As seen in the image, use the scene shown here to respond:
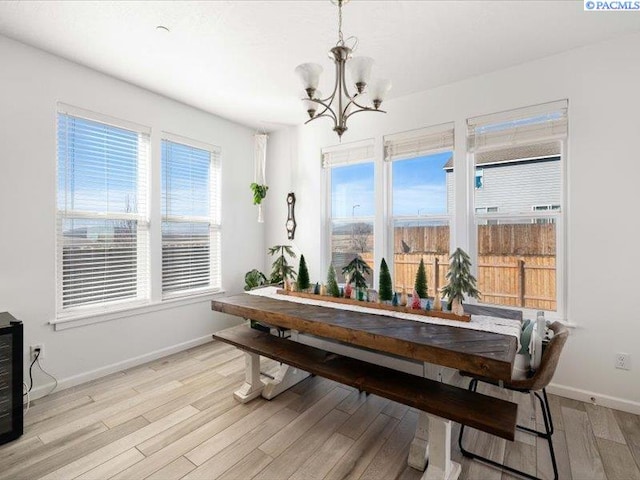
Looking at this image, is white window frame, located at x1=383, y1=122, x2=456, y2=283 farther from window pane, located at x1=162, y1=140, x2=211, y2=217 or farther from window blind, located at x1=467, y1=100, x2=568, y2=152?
window pane, located at x1=162, y1=140, x2=211, y2=217

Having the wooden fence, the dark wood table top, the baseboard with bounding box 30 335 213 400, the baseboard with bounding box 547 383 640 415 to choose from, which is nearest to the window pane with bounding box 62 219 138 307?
the baseboard with bounding box 30 335 213 400

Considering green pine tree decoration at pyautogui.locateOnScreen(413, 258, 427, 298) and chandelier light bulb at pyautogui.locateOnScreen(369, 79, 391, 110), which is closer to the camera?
chandelier light bulb at pyautogui.locateOnScreen(369, 79, 391, 110)

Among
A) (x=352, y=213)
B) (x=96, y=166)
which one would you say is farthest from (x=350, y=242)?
(x=96, y=166)

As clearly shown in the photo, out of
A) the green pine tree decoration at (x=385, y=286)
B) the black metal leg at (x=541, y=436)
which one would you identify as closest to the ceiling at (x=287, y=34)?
the green pine tree decoration at (x=385, y=286)

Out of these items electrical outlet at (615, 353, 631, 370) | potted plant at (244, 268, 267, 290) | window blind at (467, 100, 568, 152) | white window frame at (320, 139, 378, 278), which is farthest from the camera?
potted plant at (244, 268, 267, 290)

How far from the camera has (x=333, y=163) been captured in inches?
156

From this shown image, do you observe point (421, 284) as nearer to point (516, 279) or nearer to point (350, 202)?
point (516, 279)

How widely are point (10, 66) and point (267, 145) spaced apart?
2722 millimetres

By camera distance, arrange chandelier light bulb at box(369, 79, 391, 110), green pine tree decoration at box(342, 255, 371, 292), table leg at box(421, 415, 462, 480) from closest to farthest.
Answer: table leg at box(421, 415, 462, 480) → chandelier light bulb at box(369, 79, 391, 110) → green pine tree decoration at box(342, 255, 371, 292)

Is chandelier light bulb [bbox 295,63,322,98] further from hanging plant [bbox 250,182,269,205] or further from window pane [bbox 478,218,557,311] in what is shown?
hanging plant [bbox 250,182,269,205]

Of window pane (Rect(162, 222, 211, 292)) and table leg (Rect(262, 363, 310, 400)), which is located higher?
window pane (Rect(162, 222, 211, 292))

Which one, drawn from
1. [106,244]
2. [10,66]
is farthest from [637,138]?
[10,66]

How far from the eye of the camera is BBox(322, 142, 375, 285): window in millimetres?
3746

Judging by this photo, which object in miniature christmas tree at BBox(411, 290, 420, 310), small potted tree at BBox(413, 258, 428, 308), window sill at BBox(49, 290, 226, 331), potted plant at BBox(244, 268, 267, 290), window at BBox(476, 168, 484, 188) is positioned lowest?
window sill at BBox(49, 290, 226, 331)
